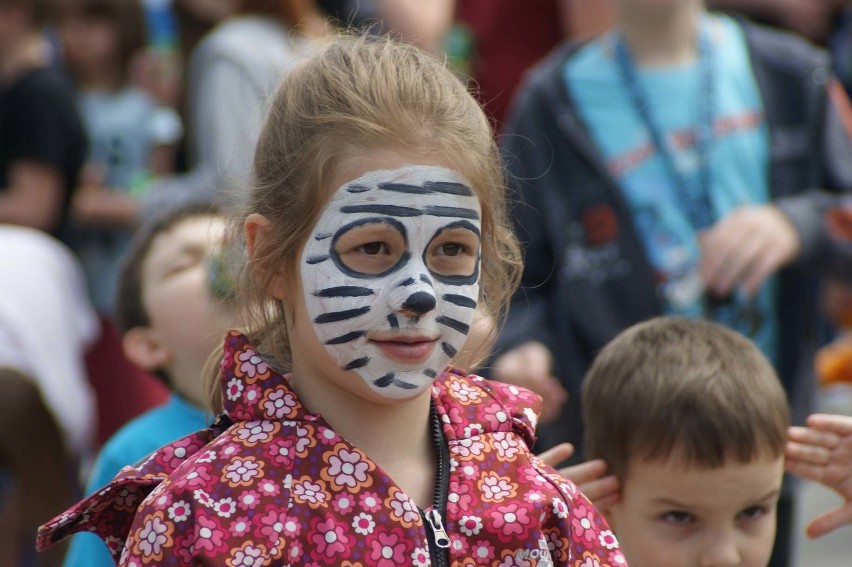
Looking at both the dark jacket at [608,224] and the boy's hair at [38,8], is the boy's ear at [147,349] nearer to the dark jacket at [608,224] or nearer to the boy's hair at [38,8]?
the dark jacket at [608,224]

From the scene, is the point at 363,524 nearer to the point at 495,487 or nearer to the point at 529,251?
the point at 495,487

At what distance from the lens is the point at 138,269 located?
3760 mm

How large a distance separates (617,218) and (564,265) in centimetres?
18

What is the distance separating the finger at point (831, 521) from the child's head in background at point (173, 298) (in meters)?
1.41

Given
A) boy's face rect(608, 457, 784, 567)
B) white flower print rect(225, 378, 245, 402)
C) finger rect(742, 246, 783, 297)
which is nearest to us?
white flower print rect(225, 378, 245, 402)

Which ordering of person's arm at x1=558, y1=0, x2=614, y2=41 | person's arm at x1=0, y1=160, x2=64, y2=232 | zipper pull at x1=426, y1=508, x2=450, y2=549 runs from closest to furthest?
zipper pull at x1=426, y1=508, x2=450, y2=549 < person's arm at x1=558, y1=0, x2=614, y2=41 < person's arm at x1=0, y1=160, x2=64, y2=232

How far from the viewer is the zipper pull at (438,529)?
7.09 feet

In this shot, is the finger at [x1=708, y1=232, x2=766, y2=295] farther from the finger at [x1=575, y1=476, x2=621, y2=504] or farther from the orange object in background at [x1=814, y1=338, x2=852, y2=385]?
the orange object in background at [x1=814, y1=338, x2=852, y2=385]

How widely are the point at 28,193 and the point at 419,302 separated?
3.72m

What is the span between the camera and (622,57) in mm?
3896

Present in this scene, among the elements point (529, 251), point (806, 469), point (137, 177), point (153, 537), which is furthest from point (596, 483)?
point (137, 177)

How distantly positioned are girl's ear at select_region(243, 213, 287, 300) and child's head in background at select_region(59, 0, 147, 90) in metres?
4.16

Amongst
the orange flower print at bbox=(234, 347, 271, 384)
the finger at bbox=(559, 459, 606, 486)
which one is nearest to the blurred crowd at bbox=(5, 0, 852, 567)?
the orange flower print at bbox=(234, 347, 271, 384)

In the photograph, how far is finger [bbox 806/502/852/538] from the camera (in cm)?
281
